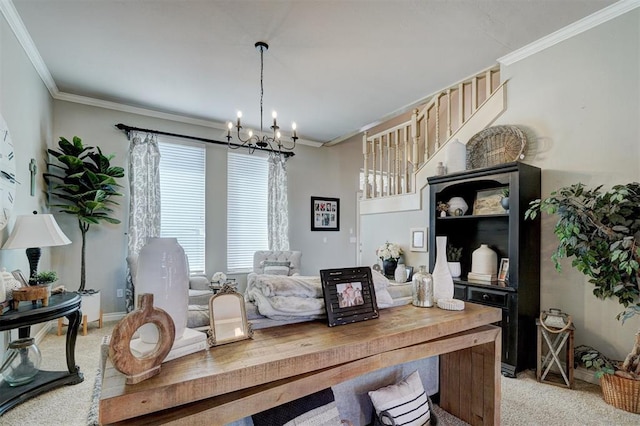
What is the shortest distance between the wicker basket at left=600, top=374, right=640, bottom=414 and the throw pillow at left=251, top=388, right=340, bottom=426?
7.01ft

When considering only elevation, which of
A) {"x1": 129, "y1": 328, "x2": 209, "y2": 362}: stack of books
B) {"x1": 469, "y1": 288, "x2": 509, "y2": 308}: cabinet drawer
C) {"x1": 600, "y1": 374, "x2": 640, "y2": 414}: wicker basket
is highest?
{"x1": 129, "y1": 328, "x2": 209, "y2": 362}: stack of books

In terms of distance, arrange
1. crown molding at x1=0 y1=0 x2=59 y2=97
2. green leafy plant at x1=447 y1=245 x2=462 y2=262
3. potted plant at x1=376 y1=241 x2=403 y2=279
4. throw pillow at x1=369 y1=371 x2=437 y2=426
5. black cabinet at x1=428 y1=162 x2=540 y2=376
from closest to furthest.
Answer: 1. throw pillow at x1=369 y1=371 x2=437 y2=426
2. crown molding at x1=0 y1=0 x2=59 y2=97
3. black cabinet at x1=428 y1=162 x2=540 y2=376
4. green leafy plant at x1=447 y1=245 x2=462 y2=262
5. potted plant at x1=376 y1=241 x2=403 y2=279

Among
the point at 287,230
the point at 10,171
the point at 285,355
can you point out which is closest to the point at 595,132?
the point at 285,355

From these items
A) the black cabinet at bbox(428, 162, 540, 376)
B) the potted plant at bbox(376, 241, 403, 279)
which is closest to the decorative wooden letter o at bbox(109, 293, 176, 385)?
the black cabinet at bbox(428, 162, 540, 376)

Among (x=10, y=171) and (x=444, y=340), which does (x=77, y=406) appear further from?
(x=444, y=340)

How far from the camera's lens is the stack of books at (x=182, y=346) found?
3.08 ft

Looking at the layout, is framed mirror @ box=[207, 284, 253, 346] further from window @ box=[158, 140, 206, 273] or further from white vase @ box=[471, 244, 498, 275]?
window @ box=[158, 140, 206, 273]

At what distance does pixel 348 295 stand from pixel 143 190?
3.93 metres

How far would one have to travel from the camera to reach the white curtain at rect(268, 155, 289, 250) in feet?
18.1

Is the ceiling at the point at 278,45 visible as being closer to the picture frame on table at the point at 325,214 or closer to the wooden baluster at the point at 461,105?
the wooden baluster at the point at 461,105

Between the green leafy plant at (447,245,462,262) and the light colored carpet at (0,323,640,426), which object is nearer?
the light colored carpet at (0,323,640,426)

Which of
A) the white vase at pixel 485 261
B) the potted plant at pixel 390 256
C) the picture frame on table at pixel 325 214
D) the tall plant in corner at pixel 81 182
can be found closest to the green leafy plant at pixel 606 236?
the white vase at pixel 485 261

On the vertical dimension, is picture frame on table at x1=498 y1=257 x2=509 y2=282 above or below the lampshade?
below

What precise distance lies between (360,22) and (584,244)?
95.1 inches
